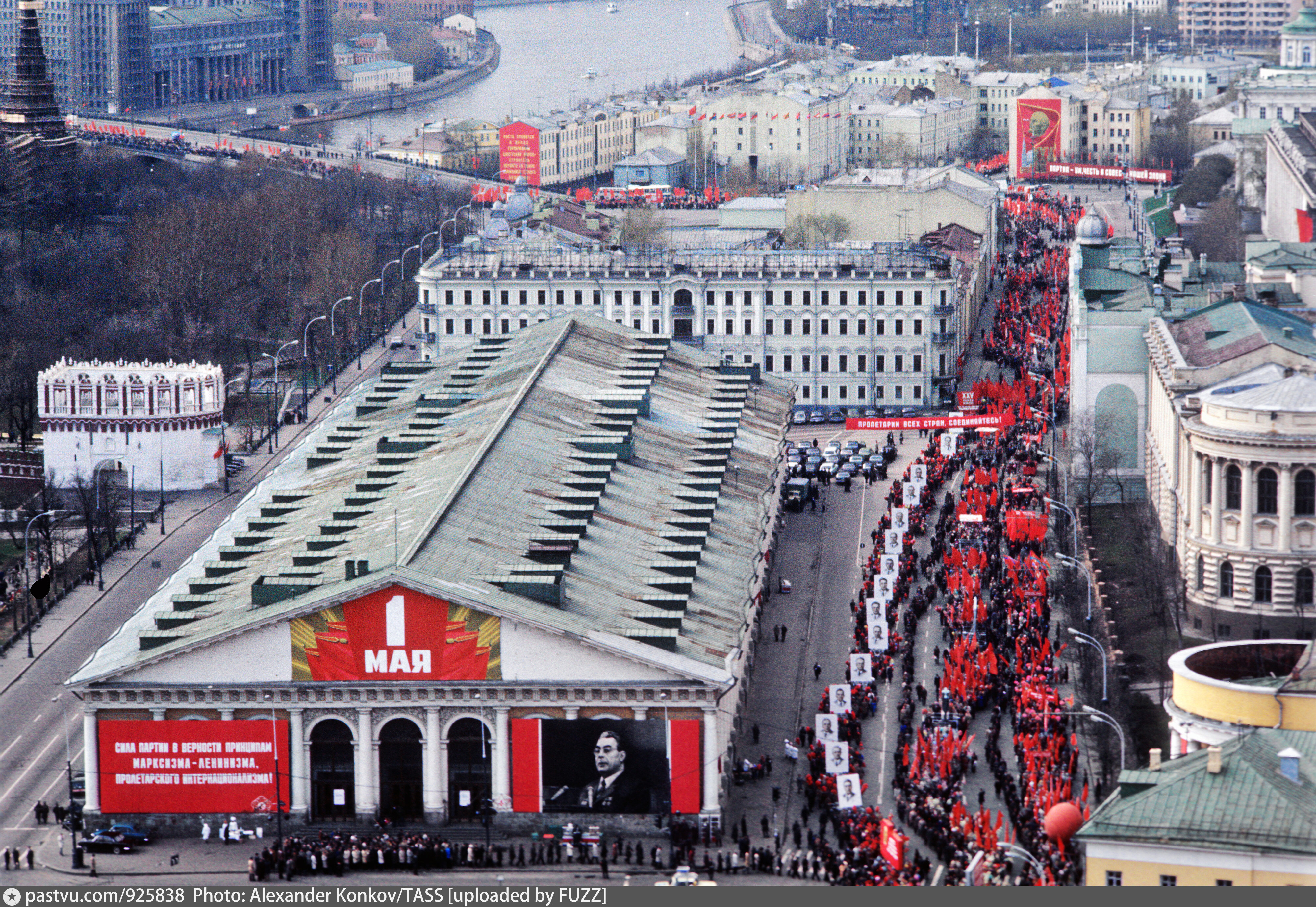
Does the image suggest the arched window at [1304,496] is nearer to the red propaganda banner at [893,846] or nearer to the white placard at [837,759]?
the white placard at [837,759]

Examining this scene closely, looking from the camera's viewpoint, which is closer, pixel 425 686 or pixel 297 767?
pixel 425 686

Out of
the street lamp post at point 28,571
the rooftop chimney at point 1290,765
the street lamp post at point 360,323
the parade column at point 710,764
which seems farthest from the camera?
the street lamp post at point 360,323

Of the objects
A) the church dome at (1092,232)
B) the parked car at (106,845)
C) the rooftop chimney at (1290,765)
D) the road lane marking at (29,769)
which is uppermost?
the church dome at (1092,232)

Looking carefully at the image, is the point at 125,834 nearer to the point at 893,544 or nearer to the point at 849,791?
the point at 849,791

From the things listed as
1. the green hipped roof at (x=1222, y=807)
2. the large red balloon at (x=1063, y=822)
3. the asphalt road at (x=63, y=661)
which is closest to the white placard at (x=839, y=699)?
the large red balloon at (x=1063, y=822)

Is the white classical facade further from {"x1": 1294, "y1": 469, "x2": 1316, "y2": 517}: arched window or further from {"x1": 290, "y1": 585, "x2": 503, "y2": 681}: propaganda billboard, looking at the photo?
{"x1": 1294, "y1": 469, "x2": 1316, "y2": 517}: arched window

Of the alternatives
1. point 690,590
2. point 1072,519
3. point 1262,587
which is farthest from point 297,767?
point 1072,519

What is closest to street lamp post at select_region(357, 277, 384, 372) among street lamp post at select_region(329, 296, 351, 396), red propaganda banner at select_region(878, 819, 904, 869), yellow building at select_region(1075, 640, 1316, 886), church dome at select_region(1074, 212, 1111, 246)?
street lamp post at select_region(329, 296, 351, 396)
